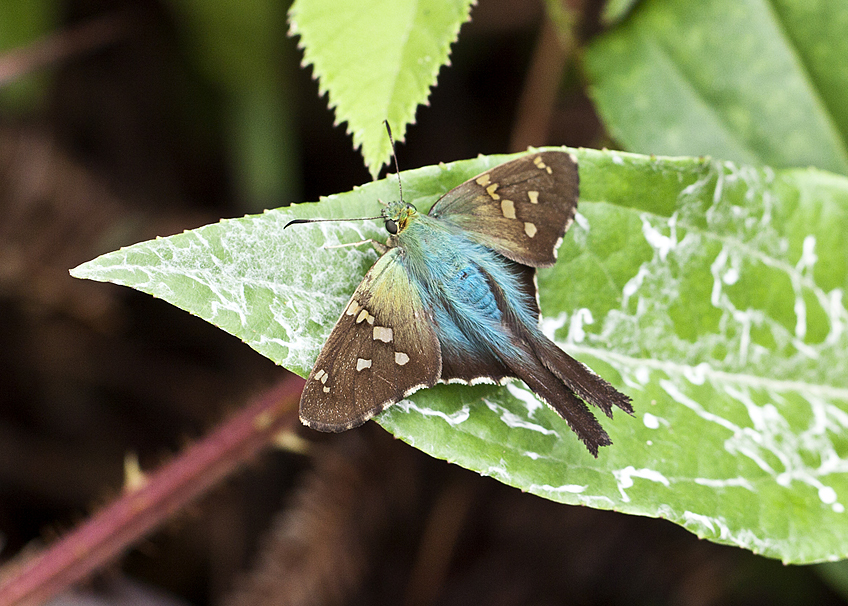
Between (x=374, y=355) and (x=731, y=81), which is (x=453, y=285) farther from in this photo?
(x=731, y=81)

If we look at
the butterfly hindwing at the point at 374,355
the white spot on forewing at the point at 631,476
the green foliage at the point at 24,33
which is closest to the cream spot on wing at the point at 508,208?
the butterfly hindwing at the point at 374,355

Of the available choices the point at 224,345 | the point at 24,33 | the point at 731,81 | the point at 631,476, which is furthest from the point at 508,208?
the point at 24,33

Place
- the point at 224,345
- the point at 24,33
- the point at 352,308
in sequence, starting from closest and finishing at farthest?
the point at 352,308 → the point at 24,33 → the point at 224,345

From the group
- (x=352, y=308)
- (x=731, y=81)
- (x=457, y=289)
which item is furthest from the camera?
(x=731, y=81)

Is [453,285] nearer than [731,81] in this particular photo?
Yes

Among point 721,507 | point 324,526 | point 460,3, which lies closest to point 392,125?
point 460,3

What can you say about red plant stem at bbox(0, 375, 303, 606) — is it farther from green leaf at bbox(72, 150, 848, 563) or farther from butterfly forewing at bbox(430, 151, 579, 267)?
butterfly forewing at bbox(430, 151, 579, 267)

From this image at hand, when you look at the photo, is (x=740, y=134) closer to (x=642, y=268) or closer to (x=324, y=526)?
(x=642, y=268)
